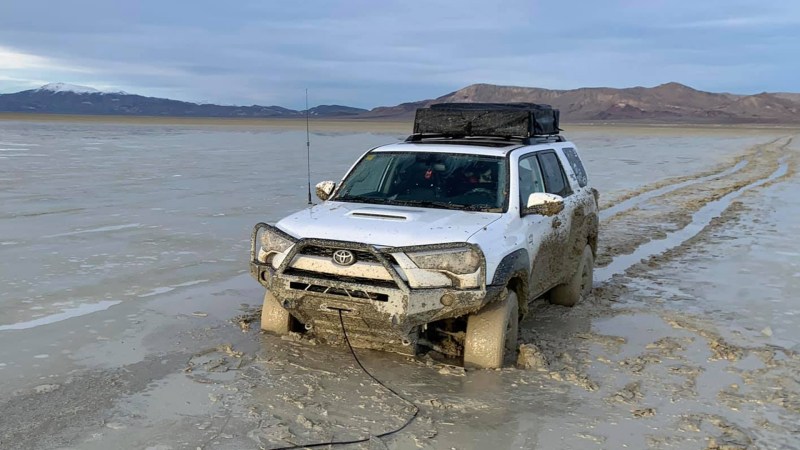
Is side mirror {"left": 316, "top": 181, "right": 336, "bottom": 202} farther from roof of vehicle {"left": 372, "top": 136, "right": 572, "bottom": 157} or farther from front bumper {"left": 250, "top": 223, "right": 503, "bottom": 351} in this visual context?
front bumper {"left": 250, "top": 223, "right": 503, "bottom": 351}

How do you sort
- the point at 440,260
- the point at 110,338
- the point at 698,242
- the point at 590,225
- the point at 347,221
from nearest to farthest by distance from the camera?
the point at 440,260 → the point at 347,221 → the point at 110,338 → the point at 590,225 → the point at 698,242

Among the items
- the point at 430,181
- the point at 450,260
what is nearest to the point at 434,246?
the point at 450,260

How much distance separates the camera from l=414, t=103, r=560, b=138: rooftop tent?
26.1 feet

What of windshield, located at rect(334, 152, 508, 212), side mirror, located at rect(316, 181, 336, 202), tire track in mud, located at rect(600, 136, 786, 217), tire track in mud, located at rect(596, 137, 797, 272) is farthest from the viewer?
tire track in mud, located at rect(600, 136, 786, 217)

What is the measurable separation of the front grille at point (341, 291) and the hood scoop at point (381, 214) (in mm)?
778

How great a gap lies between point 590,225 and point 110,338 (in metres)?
5.29

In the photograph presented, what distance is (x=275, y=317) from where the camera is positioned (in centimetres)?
656

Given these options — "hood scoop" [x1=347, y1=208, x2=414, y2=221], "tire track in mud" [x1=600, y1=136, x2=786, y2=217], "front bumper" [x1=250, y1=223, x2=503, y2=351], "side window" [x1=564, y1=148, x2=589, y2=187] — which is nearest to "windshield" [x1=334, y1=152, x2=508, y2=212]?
"hood scoop" [x1=347, y1=208, x2=414, y2=221]

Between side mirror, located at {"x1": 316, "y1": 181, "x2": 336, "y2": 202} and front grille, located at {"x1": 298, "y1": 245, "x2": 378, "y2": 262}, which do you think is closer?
front grille, located at {"x1": 298, "y1": 245, "x2": 378, "y2": 262}

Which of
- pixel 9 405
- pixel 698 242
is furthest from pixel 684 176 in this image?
pixel 9 405

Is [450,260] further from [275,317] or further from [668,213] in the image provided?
[668,213]

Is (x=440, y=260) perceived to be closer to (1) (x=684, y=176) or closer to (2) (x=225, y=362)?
(2) (x=225, y=362)

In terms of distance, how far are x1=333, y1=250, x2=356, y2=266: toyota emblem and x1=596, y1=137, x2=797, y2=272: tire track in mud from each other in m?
5.10

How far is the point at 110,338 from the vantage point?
6699 mm
